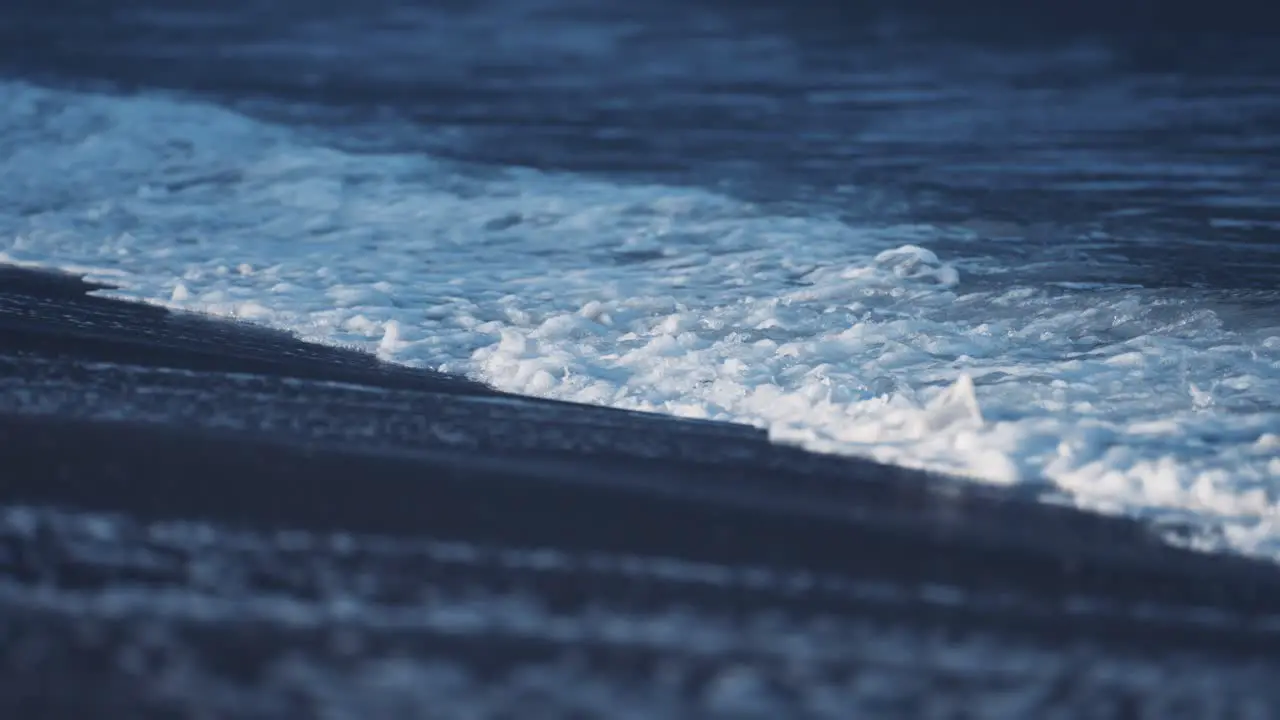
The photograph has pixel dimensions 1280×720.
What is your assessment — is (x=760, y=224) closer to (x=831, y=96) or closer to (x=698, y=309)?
(x=698, y=309)

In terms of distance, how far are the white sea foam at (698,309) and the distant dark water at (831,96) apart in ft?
1.88

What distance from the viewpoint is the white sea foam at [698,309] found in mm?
4055

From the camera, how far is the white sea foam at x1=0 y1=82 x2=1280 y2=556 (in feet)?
13.3

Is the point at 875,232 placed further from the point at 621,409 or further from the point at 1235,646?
the point at 1235,646

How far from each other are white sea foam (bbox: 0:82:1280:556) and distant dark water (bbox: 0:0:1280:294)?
0.57 metres

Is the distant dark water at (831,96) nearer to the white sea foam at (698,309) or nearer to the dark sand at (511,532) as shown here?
the white sea foam at (698,309)

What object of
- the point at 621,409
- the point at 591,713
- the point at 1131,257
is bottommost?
the point at 591,713

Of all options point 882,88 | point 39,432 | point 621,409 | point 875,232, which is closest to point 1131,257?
point 875,232

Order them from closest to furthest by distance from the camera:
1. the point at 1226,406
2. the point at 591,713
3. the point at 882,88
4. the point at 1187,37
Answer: the point at 591,713 < the point at 1226,406 < the point at 882,88 < the point at 1187,37

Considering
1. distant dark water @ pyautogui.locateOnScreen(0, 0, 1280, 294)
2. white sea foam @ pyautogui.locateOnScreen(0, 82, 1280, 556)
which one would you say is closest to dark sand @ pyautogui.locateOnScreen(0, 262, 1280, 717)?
white sea foam @ pyautogui.locateOnScreen(0, 82, 1280, 556)

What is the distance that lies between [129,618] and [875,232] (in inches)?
186

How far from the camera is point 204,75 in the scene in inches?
470

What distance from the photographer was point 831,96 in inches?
442

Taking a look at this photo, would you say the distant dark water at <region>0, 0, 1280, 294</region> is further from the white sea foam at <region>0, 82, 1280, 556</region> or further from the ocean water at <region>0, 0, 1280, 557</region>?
the white sea foam at <region>0, 82, 1280, 556</region>
